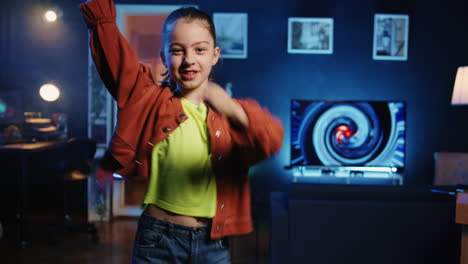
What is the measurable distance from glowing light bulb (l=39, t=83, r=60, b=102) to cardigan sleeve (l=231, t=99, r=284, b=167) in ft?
12.0

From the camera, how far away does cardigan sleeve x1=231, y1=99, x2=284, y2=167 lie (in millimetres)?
704

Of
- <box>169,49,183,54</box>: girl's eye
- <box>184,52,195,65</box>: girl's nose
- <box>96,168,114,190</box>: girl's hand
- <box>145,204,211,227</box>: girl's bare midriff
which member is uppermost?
<box>169,49,183,54</box>: girl's eye

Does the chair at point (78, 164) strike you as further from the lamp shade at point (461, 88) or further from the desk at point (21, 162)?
the lamp shade at point (461, 88)

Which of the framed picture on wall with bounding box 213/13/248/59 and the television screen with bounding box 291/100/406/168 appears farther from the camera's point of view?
the framed picture on wall with bounding box 213/13/248/59

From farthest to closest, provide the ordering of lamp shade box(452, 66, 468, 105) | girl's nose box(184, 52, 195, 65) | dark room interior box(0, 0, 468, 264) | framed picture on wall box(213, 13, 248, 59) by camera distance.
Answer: framed picture on wall box(213, 13, 248, 59)
dark room interior box(0, 0, 468, 264)
lamp shade box(452, 66, 468, 105)
girl's nose box(184, 52, 195, 65)

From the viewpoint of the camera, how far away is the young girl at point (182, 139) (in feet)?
2.20

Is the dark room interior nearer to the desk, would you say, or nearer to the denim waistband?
the desk

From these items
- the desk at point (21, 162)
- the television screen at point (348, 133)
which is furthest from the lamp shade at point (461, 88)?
the desk at point (21, 162)

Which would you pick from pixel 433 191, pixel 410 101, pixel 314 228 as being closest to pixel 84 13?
pixel 314 228

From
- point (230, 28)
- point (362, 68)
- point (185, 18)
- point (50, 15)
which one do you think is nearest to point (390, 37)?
point (362, 68)

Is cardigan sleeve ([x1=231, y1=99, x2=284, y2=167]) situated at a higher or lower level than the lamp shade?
lower

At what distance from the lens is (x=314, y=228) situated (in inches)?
68.5

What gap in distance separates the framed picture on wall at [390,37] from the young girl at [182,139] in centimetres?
388

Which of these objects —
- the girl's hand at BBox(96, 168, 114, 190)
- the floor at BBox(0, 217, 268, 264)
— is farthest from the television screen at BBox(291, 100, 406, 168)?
the girl's hand at BBox(96, 168, 114, 190)
